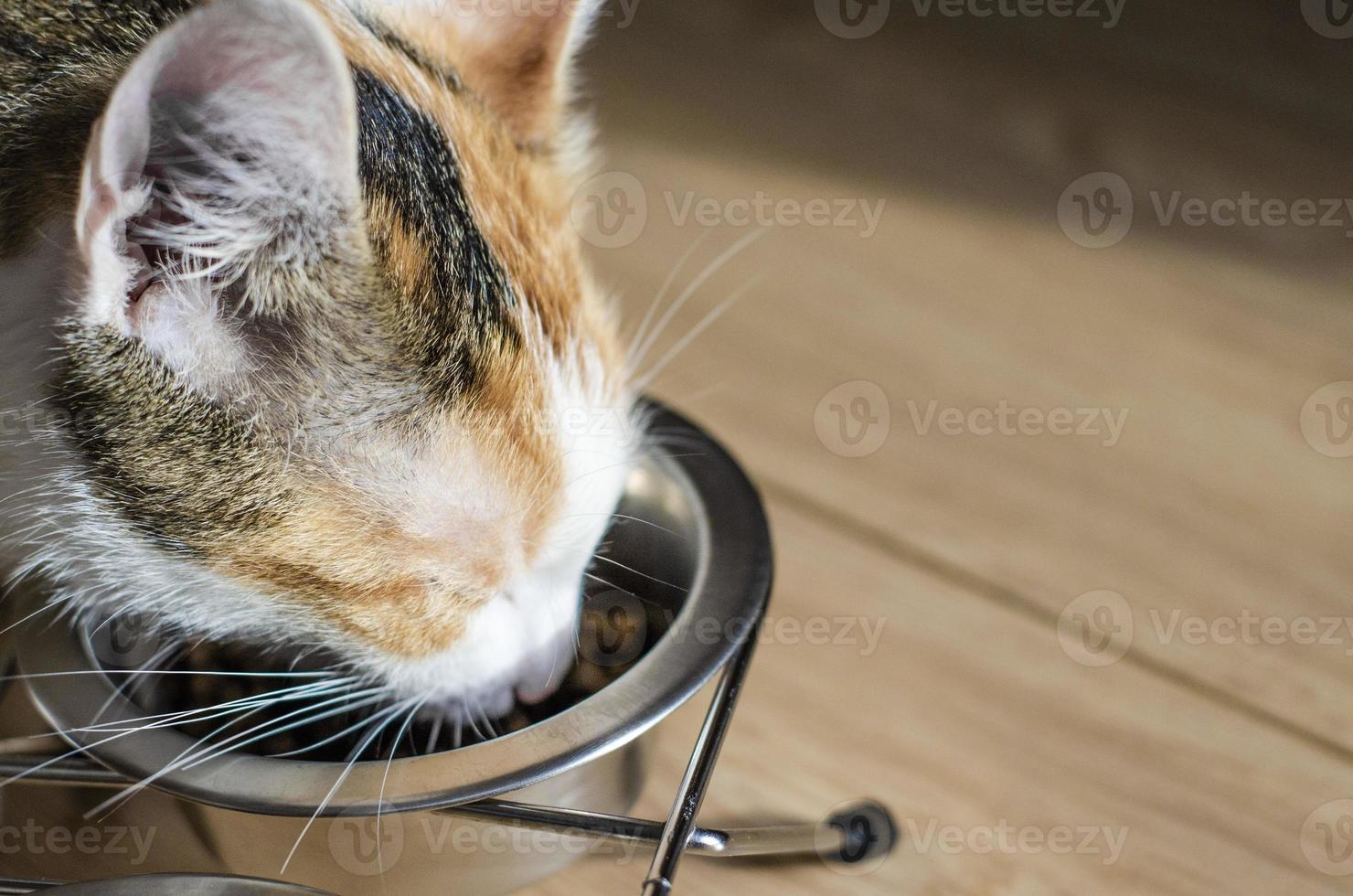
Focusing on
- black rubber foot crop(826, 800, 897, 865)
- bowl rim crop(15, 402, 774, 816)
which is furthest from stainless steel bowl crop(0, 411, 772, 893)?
black rubber foot crop(826, 800, 897, 865)

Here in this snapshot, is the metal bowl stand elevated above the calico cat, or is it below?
below

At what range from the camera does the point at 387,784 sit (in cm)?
48

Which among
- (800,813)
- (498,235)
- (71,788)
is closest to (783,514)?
(800,813)

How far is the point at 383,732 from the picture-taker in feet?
2.02

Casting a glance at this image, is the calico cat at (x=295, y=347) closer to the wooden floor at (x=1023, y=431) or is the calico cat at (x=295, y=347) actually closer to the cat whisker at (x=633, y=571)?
the cat whisker at (x=633, y=571)

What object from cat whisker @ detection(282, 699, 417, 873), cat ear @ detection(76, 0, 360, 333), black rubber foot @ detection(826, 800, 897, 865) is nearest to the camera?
cat ear @ detection(76, 0, 360, 333)

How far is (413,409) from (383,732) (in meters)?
0.22

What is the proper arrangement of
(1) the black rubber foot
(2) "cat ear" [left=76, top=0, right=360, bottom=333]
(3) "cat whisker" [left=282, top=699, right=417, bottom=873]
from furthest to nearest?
(1) the black rubber foot
(3) "cat whisker" [left=282, top=699, right=417, bottom=873]
(2) "cat ear" [left=76, top=0, right=360, bottom=333]

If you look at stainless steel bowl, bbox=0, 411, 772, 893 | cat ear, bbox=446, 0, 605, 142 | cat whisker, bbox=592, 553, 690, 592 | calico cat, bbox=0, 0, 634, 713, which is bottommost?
stainless steel bowl, bbox=0, 411, 772, 893

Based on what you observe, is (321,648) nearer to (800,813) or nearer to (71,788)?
(71,788)

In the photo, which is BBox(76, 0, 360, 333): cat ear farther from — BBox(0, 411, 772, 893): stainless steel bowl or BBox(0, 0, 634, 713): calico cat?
BBox(0, 411, 772, 893): stainless steel bowl

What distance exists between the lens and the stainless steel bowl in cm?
48

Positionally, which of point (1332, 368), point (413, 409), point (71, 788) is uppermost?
point (1332, 368)

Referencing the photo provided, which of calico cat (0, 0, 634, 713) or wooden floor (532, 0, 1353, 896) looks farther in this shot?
wooden floor (532, 0, 1353, 896)
